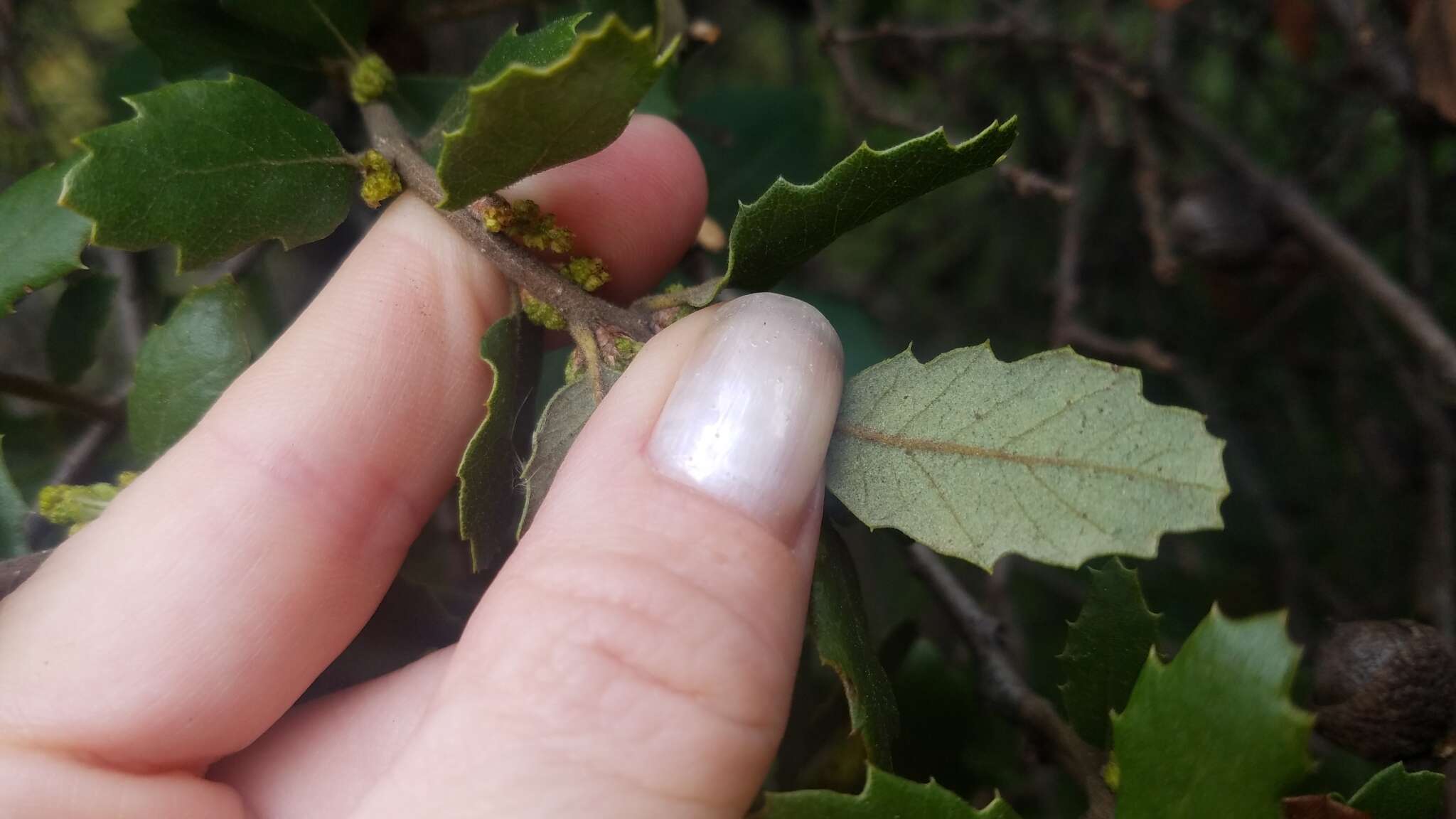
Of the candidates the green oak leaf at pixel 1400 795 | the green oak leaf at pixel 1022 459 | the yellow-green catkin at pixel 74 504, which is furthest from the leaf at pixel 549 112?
the green oak leaf at pixel 1400 795

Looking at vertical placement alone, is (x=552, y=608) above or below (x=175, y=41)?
below

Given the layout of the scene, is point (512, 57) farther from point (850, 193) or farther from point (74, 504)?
point (74, 504)

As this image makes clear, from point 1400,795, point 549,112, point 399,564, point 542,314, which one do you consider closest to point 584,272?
point 542,314

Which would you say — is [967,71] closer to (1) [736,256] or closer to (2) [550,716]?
(1) [736,256]

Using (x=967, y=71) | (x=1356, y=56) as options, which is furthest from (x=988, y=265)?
(x=1356, y=56)

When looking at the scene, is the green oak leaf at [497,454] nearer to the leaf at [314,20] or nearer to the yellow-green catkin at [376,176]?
the yellow-green catkin at [376,176]

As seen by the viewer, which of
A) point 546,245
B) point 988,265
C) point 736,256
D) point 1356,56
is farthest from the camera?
point 988,265

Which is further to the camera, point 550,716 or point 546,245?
point 546,245

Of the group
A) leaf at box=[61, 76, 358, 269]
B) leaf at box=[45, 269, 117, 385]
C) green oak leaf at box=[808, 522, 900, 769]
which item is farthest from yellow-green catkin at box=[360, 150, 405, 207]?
green oak leaf at box=[808, 522, 900, 769]
